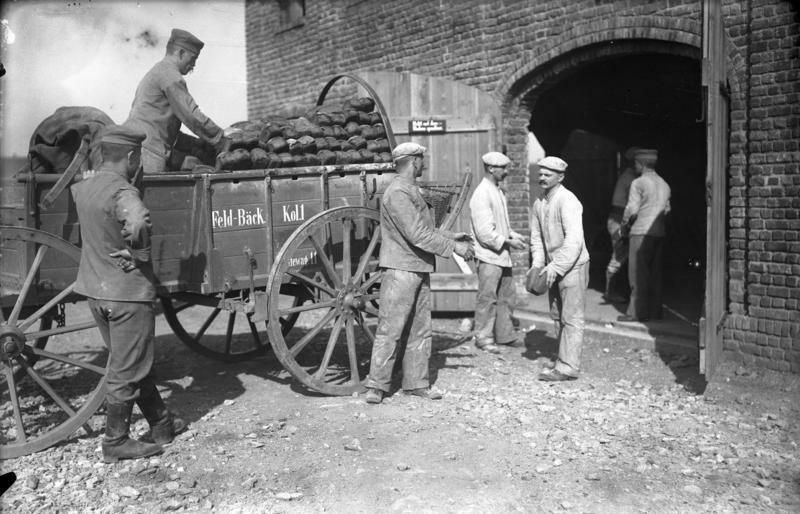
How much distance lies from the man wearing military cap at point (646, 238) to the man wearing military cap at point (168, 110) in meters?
4.58

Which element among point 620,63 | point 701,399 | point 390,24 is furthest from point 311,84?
point 701,399

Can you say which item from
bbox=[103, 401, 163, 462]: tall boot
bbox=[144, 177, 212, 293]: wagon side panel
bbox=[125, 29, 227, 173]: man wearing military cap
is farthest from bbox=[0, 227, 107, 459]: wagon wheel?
bbox=[125, 29, 227, 173]: man wearing military cap

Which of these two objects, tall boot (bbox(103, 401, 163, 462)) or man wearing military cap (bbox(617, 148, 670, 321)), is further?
man wearing military cap (bbox(617, 148, 670, 321))

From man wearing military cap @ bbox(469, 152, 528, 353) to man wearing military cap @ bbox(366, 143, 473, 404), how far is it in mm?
1665

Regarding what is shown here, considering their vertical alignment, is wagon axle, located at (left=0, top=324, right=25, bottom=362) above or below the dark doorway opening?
below

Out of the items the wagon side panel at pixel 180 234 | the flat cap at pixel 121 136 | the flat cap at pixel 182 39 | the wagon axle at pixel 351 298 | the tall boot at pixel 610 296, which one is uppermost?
the flat cap at pixel 182 39

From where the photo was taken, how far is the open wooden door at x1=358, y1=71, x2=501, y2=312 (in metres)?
8.94

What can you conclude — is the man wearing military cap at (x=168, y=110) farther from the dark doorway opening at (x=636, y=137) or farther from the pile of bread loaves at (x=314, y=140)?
the dark doorway opening at (x=636, y=137)

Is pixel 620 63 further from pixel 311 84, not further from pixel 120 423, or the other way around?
pixel 120 423

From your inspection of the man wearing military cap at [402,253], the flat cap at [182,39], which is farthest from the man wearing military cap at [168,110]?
the man wearing military cap at [402,253]

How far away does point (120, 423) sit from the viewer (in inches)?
177

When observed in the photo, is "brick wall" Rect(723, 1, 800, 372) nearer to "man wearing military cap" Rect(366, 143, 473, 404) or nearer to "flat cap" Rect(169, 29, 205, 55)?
"man wearing military cap" Rect(366, 143, 473, 404)

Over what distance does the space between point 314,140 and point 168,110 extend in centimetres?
113

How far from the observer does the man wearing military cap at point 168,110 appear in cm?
572
